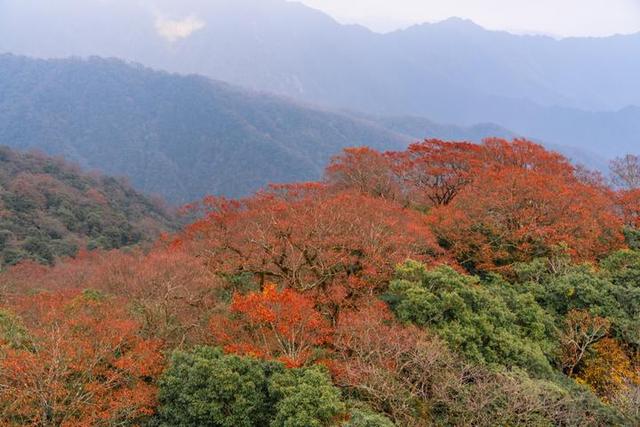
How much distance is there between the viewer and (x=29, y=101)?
17388 cm

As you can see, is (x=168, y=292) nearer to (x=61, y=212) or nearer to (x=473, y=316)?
(x=473, y=316)

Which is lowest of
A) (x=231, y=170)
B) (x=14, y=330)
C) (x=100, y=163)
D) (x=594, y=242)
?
(x=100, y=163)

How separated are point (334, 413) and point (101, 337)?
755 cm

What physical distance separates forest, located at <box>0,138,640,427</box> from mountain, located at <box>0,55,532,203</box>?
112 metres

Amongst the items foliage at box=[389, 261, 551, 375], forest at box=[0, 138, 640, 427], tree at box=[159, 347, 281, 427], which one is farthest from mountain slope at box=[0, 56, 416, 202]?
tree at box=[159, 347, 281, 427]

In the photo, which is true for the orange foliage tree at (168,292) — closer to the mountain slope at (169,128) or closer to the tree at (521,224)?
the tree at (521,224)

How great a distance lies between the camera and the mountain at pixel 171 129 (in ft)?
472

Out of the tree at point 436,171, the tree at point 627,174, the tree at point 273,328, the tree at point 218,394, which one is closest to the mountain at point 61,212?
the tree at point 436,171

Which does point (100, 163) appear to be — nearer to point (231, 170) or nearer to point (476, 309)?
point (231, 170)

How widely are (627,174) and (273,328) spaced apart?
114ft

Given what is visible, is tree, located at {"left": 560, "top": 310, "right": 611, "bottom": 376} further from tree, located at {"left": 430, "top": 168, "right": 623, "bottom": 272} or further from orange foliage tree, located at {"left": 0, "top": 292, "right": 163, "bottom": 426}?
orange foliage tree, located at {"left": 0, "top": 292, "right": 163, "bottom": 426}

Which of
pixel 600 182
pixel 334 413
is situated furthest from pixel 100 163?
pixel 334 413

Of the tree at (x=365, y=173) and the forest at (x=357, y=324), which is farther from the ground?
the tree at (x=365, y=173)

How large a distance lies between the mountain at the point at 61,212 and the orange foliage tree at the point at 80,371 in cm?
3976
